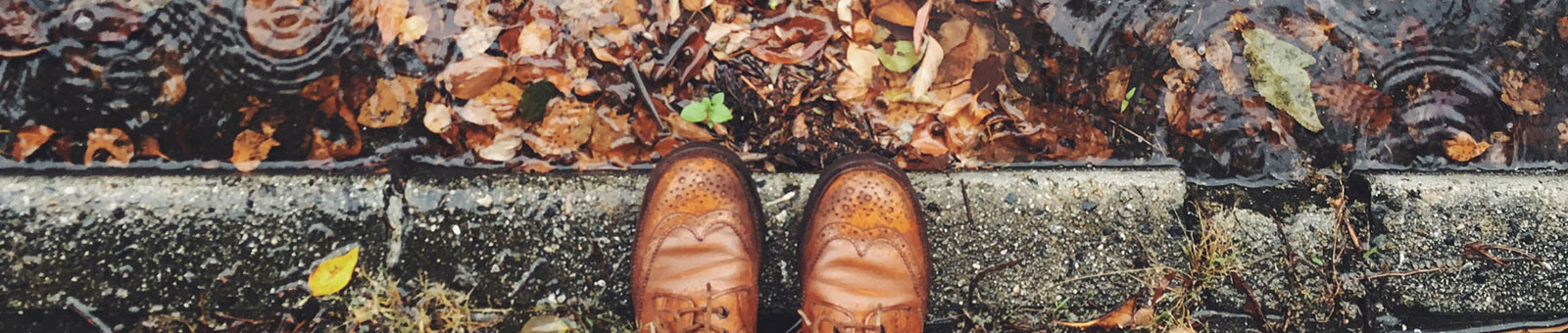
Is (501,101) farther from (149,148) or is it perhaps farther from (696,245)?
(149,148)

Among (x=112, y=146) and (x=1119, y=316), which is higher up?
(x=112, y=146)

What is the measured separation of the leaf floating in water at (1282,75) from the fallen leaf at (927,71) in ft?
2.77

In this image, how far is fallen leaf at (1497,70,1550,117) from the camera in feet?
6.50

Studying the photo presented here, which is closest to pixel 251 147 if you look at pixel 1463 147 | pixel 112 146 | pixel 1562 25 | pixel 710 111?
pixel 112 146

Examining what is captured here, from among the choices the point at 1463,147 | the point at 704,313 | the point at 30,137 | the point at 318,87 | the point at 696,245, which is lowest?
the point at 704,313

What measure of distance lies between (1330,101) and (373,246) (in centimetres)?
257

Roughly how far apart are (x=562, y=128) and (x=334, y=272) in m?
0.69

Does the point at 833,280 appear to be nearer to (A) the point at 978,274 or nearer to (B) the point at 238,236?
(A) the point at 978,274

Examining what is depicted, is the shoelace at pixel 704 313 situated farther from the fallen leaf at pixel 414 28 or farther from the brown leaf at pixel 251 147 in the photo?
the brown leaf at pixel 251 147

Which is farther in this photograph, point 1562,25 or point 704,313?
point 1562,25

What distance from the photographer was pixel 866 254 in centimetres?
175

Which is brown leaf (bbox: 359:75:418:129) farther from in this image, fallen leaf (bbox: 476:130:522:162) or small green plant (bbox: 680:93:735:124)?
small green plant (bbox: 680:93:735:124)

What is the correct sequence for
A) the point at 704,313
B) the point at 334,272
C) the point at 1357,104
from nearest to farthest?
the point at 704,313 → the point at 334,272 → the point at 1357,104

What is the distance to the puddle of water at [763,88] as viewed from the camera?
187cm
